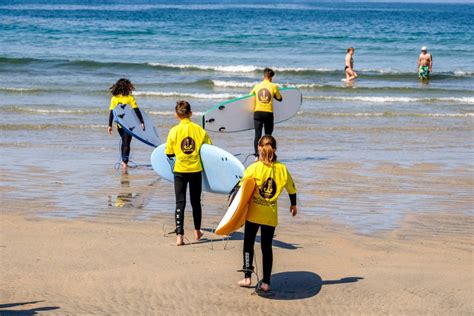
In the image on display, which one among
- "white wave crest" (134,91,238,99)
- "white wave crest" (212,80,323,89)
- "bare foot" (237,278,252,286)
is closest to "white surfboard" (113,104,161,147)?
"bare foot" (237,278,252,286)

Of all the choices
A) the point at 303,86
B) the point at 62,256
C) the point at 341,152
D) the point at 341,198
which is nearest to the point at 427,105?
the point at 303,86

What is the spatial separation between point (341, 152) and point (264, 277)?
7.22 m

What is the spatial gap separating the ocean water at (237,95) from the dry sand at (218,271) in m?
0.81

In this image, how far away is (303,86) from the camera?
25.5 meters

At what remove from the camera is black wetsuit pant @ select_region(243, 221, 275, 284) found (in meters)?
6.67

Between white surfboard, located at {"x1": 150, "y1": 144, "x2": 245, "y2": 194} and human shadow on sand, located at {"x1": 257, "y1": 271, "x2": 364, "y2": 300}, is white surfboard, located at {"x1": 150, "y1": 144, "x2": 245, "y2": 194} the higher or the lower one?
the higher one

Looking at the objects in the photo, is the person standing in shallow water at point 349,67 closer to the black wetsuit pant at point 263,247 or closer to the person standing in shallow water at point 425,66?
the person standing in shallow water at point 425,66

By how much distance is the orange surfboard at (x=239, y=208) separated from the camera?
6.52 meters

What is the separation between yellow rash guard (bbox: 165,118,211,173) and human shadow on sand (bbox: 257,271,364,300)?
1.43m

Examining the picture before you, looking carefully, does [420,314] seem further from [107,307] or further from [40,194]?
[40,194]

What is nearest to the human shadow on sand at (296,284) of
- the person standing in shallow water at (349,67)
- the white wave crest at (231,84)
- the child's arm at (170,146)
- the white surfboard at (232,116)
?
the child's arm at (170,146)

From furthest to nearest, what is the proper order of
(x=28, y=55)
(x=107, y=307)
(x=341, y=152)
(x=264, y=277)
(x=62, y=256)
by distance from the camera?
(x=28, y=55) < (x=341, y=152) < (x=62, y=256) < (x=264, y=277) < (x=107, y=307)

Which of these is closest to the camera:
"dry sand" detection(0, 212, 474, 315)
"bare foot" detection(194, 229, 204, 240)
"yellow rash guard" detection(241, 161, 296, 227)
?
"dry sand" detection(0, 212, 474, 315)

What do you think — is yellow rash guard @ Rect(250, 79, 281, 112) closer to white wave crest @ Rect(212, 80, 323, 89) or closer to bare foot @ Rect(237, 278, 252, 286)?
bare foot @ Rect(237, 278, 252, 286)
